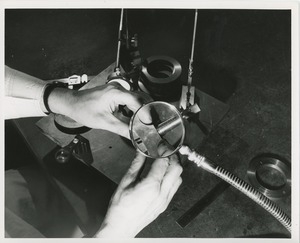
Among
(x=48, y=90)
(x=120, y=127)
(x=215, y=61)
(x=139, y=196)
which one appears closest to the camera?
(x=139, y=196)

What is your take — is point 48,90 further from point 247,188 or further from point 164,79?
point 247,188

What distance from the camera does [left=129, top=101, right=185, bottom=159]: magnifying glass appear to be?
0.71 meters

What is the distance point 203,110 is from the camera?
2.93 feet

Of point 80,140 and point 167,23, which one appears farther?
point 167,23

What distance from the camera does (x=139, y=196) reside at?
2.22ft

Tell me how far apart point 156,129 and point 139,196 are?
173 mm

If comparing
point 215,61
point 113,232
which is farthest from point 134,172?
point 215,61

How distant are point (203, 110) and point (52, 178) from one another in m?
0.53

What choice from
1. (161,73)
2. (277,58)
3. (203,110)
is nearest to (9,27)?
(161,73)

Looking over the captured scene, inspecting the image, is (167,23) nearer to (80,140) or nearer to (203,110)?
(203,110)

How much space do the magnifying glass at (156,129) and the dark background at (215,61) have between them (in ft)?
0.51

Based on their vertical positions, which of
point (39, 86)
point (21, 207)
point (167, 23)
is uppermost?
point (167, 23)

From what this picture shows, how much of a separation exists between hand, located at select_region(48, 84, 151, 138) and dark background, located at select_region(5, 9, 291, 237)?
260 mm

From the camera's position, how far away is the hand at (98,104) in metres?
0.76
